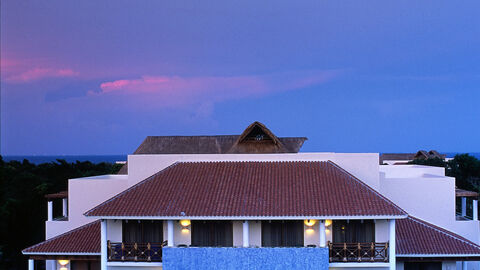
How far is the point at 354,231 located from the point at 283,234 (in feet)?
9.25

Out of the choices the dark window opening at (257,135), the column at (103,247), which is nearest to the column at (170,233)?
the column at (103,247)

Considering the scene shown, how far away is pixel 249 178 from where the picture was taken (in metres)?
18.0

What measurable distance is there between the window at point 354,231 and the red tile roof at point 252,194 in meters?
1.23

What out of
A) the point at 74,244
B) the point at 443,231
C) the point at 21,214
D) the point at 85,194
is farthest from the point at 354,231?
the point at 21,214

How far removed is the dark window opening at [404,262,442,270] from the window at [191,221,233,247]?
7.68m

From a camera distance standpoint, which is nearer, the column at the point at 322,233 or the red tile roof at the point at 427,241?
the column at the point at 322,233

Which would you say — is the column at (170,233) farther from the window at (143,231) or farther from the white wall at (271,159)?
the white wall at (271,159)

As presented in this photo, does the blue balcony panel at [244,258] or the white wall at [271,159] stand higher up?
the white wall at [271,159]

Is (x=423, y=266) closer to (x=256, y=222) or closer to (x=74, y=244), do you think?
(x=256, y=222)

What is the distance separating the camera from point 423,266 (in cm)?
1788

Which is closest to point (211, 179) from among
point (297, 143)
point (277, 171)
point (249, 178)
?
point (249, 178)

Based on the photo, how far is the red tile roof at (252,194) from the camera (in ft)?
51.2

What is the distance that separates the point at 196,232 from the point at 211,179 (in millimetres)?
2320

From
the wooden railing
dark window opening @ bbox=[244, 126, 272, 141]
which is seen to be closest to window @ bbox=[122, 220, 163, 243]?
the wooden railing
